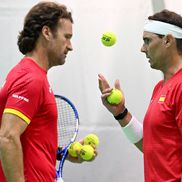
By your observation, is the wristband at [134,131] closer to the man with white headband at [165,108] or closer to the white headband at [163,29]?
the man with white headband at [165,108]

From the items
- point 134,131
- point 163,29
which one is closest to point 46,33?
point 163,29

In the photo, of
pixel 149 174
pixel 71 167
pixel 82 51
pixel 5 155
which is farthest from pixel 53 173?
pixel 82 51

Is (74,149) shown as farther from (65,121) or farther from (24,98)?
(24,98)

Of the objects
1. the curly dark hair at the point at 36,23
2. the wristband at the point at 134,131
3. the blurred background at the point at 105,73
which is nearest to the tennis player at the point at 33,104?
the curly dark hair at the point at 36,23

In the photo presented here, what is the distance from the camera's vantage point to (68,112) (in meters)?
1.99

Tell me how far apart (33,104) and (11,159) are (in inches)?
6.5

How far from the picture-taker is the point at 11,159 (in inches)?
50.7

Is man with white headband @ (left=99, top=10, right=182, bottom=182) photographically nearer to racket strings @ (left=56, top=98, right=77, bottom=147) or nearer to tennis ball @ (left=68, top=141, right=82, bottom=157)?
tennis ball @ (left=68, top=141, right=82, bottom=157)

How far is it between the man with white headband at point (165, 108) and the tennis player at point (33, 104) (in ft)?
1.00

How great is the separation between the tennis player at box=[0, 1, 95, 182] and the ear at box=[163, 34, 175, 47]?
333 millimetres

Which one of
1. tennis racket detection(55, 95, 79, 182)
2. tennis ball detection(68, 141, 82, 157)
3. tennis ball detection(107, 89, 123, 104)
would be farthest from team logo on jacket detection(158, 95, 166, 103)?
tennis racket detection(55, 95, 79, 182)

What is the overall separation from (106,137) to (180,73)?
2.63 ft

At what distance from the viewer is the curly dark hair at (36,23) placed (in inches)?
58.6

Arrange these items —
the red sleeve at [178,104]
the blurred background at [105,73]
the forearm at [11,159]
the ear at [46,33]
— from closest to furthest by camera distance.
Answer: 1. the forearm at [11,159]
2. the red sleeve at [178,104]
3. the ear at [46,33]
4. the blurred background at [105,73]
